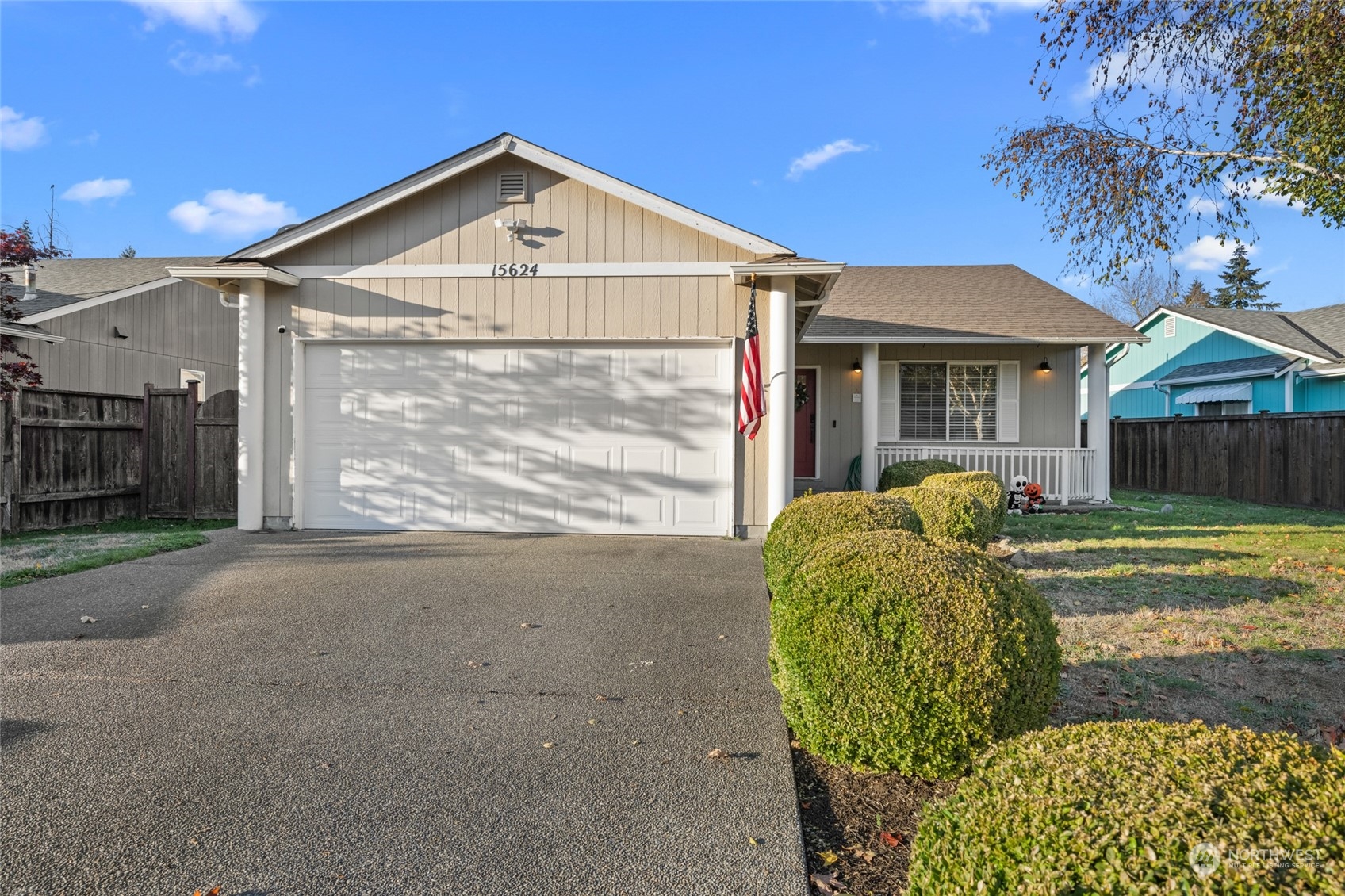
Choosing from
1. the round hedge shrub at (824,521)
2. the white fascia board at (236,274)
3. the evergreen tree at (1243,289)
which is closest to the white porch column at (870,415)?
the round hedge shrub at (824,521)

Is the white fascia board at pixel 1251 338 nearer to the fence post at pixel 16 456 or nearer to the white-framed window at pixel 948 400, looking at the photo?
the white-framed window at pixel 948 400

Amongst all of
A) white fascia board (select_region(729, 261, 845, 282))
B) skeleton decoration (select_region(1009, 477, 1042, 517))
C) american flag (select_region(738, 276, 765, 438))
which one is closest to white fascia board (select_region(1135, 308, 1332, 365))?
skeleton decoration (select_region(1009, 477, 1042, 517))

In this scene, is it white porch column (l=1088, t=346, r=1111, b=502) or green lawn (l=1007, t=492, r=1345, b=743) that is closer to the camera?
green lawn (l=1007, t=492, r=1345, b=743)

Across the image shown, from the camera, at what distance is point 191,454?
10.5m

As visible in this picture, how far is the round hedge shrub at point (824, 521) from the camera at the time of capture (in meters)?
5.20

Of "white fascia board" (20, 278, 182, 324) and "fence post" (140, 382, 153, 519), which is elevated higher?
"white fascia board" (20, 278, 182, 324)

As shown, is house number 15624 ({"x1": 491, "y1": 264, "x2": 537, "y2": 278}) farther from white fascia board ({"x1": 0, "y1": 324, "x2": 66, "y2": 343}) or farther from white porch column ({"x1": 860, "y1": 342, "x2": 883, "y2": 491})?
white fascia board ({"x1": 0, "y1": 324, "x2": 66, "y2": 343})

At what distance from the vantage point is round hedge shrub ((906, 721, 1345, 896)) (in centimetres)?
134

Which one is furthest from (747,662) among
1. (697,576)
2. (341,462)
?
(341,462)

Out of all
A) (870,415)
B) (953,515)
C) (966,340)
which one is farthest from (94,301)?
(966,340)

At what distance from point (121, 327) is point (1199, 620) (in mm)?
17062

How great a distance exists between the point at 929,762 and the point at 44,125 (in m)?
19.6

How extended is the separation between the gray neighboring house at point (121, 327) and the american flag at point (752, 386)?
398 inches

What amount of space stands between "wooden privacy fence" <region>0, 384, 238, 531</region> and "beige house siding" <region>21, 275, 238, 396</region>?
2915mm
